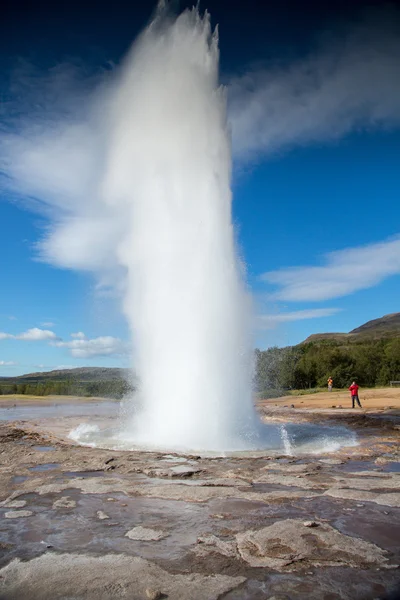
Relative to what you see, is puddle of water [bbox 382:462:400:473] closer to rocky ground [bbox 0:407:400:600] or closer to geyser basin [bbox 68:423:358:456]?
rocky ground [bbox 0:407:400:600]

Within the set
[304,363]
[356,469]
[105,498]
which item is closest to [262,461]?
[356,469]

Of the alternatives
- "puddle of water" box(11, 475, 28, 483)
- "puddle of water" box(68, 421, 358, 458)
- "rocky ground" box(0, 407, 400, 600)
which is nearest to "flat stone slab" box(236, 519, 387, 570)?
"rocky ground" box(0, 407, 400, 600)

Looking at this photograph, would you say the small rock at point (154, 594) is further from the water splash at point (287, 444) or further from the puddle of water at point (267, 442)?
the water splash at point (287, 444)

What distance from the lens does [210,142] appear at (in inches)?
658

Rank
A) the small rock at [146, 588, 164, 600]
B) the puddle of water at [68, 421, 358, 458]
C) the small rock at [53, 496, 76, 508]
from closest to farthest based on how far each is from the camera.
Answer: the small rock at [146, 588, 164, 600] < the small rock at [53, 496, 76, 508] < the puddle of water at [68, 421, 358, 458]

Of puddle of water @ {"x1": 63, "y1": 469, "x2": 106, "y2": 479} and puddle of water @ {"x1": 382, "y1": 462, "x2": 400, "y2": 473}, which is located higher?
puddle of water @ {"x1": 63, "y1": 469, "x2": 106, "y2": 479}

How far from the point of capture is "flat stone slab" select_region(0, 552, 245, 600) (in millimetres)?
3756

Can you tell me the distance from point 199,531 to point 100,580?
159 cm

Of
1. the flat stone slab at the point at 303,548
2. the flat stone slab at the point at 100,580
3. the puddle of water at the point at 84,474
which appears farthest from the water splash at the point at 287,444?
the flat stone slab at the point at 100,580

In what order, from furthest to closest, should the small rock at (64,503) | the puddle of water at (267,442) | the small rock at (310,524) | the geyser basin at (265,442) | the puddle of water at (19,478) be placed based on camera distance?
the geyser basin at (265,442) < the puddle of water at (267,442) < the puddle of water at (19,478) < the small rock at (64,503) < the small rock at (310,524)

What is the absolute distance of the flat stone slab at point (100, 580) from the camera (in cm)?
376

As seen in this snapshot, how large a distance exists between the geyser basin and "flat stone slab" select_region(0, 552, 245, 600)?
22.5ft

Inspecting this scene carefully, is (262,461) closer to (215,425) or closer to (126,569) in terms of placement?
(215,425)

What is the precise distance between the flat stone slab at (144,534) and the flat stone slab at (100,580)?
0.57m
